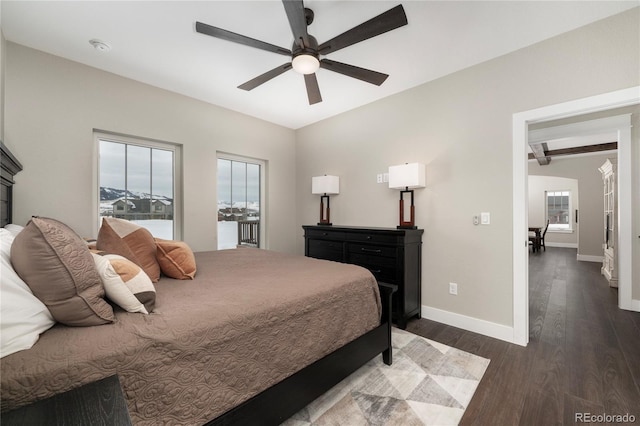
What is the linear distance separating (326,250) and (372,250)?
27.6 inches

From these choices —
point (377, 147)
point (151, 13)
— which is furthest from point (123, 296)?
point (377, 147)

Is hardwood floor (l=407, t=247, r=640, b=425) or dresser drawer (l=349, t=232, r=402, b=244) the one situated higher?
dresser drawer (l=349, t=232, r=402, b=244)

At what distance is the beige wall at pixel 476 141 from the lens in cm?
219

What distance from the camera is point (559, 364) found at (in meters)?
2.13

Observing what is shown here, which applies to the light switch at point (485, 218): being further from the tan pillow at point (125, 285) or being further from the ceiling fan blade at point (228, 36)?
the tan pillow at point (125, 285)

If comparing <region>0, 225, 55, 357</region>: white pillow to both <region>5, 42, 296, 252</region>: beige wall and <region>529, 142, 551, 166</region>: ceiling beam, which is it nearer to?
<region>5, 42, 296, 252</region>: beige wall

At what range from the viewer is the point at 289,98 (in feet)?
11.7

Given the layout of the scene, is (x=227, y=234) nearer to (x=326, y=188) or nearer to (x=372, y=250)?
(x=326, y=188)

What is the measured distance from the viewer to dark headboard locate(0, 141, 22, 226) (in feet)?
6.32

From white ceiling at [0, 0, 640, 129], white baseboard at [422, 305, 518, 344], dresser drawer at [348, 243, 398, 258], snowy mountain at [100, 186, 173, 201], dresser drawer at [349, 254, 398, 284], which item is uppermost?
white ceiling at [0, 0, 640, 129]

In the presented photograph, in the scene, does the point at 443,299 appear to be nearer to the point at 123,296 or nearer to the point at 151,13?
the point at 123,296

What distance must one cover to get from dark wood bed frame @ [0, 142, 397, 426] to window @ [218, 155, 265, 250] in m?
2.06

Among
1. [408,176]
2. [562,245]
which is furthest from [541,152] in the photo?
[408,176]

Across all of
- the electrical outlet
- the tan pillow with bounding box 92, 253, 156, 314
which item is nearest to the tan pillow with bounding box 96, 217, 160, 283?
the tan pillow with bounding box 92, 253, 156, 314
